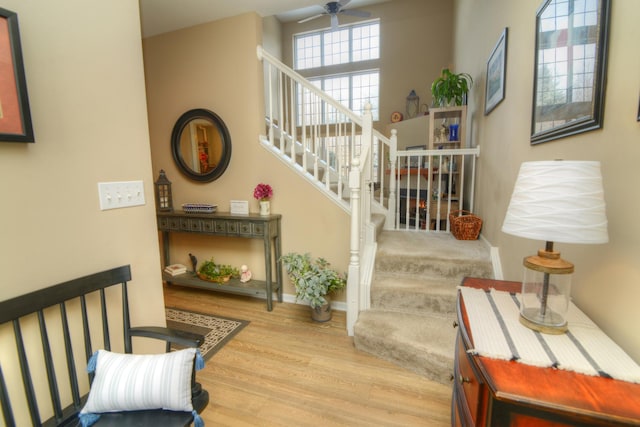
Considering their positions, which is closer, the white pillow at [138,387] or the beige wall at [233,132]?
the white pillow at [138,387]

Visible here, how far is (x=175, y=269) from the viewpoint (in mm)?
3357

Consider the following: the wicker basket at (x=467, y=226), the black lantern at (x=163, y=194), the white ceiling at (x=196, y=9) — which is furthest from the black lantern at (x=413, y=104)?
the black lantern at (x=163, y=194)

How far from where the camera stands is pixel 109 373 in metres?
1.10

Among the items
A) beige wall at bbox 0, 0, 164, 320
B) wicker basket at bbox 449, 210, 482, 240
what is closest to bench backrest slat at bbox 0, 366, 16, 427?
beige wall at bbox 0, 0, 164, 320

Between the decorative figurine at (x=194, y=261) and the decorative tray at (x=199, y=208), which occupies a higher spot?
the decorative tray at (x=199, y=208)

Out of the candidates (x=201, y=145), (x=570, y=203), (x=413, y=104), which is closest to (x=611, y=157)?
(x=570, y=203)

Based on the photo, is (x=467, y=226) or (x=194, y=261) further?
(x=194, y=261)

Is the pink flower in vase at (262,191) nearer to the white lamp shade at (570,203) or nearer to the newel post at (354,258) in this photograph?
the newel post at (354,258)

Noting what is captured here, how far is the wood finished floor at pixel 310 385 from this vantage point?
5.32ft

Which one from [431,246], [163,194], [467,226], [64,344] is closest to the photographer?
[64,344]

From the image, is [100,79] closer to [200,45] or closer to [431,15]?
[200,45]

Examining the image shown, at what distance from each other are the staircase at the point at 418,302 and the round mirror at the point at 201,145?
1926 mm

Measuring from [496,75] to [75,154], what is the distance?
289 centimetres

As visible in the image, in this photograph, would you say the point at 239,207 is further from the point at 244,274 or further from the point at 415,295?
the point at 415,295
